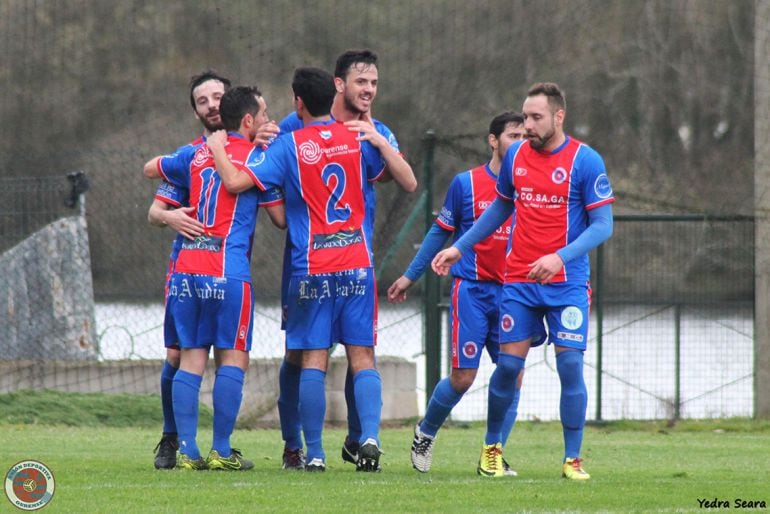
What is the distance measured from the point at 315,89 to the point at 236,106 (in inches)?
15.6

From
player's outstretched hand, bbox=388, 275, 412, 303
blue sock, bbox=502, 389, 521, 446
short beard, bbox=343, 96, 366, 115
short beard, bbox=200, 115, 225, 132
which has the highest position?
short beard, bbox=343, 96, 366, 115

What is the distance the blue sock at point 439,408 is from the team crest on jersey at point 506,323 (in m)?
0.74

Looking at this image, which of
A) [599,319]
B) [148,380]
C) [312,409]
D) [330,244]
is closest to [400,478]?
[312,409]

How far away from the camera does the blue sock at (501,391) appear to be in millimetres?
6934

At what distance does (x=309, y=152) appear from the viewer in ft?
22.2

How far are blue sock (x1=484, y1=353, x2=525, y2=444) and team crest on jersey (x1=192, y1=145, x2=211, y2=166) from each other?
1.72 meters

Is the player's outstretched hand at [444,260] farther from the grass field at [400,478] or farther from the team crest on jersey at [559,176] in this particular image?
the grass field at [400,478]

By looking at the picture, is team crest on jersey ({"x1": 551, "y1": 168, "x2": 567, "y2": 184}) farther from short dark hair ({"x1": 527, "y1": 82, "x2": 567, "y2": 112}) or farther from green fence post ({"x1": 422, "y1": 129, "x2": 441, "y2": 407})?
green fence post ({"x1": 422, "y1": 129, "x2": 441, "y2": 407})

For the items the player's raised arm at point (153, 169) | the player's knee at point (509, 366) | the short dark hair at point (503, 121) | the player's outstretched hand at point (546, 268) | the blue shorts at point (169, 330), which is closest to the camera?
the player's outstretched hand at point (546, 268)

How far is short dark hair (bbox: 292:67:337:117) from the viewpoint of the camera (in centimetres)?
687

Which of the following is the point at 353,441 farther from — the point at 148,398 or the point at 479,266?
the point at 148,398

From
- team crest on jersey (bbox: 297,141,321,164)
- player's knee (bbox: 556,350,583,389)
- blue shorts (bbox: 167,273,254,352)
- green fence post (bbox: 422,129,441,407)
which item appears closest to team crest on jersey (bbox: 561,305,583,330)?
player's knee (bbox: 556,350,583,389)

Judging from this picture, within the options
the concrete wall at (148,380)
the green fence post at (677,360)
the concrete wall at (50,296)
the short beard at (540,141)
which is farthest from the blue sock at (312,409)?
the concrete wall at (50,296)

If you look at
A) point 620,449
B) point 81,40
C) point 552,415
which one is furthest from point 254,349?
point 620,449
